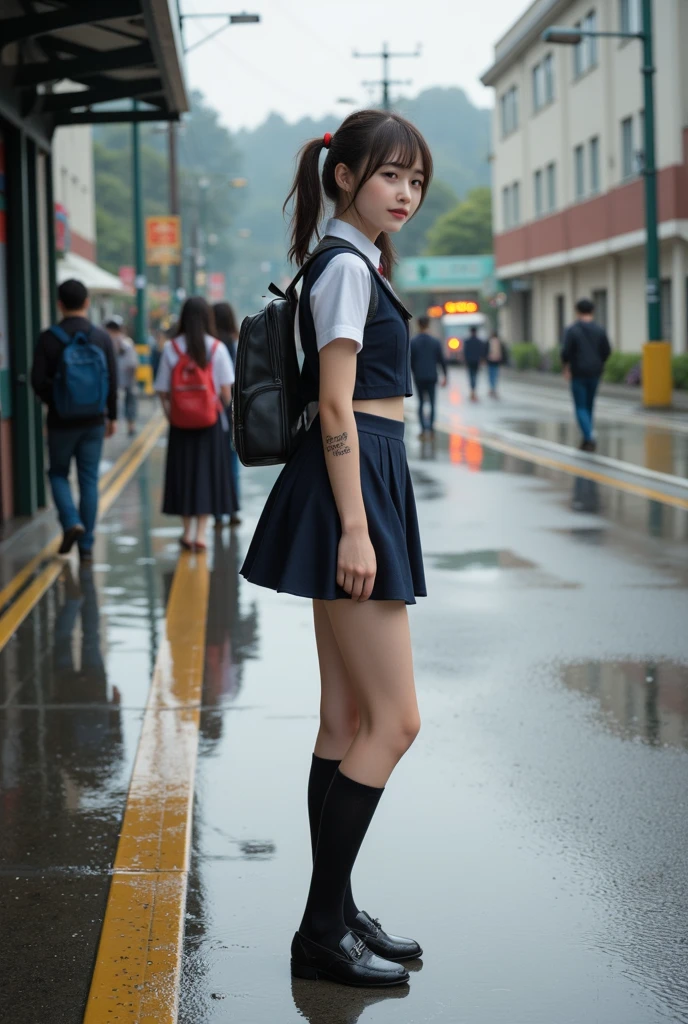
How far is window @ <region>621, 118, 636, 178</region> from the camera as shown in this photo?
3591 cm

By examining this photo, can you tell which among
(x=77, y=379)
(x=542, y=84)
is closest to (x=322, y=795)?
(x=77, y=379)

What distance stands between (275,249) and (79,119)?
181 m

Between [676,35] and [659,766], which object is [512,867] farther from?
[676,35]

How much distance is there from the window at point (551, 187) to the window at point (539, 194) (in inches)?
27.9

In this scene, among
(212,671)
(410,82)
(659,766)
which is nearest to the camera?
(659,766)

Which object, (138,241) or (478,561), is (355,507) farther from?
(138,241)

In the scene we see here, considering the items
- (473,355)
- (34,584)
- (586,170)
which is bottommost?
(34,584)

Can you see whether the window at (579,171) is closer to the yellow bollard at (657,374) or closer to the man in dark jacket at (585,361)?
the yellow bollard at (657,374)

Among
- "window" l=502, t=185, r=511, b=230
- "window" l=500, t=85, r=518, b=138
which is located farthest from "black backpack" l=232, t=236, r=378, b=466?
"window" l=502, t=185, r=511, b=230

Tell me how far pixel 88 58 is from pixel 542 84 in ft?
118

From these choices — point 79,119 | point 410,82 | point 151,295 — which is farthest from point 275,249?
point 79,119

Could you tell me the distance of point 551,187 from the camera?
146 feet

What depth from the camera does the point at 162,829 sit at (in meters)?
4.45

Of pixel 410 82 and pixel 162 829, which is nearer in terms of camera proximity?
pixel 162 829
